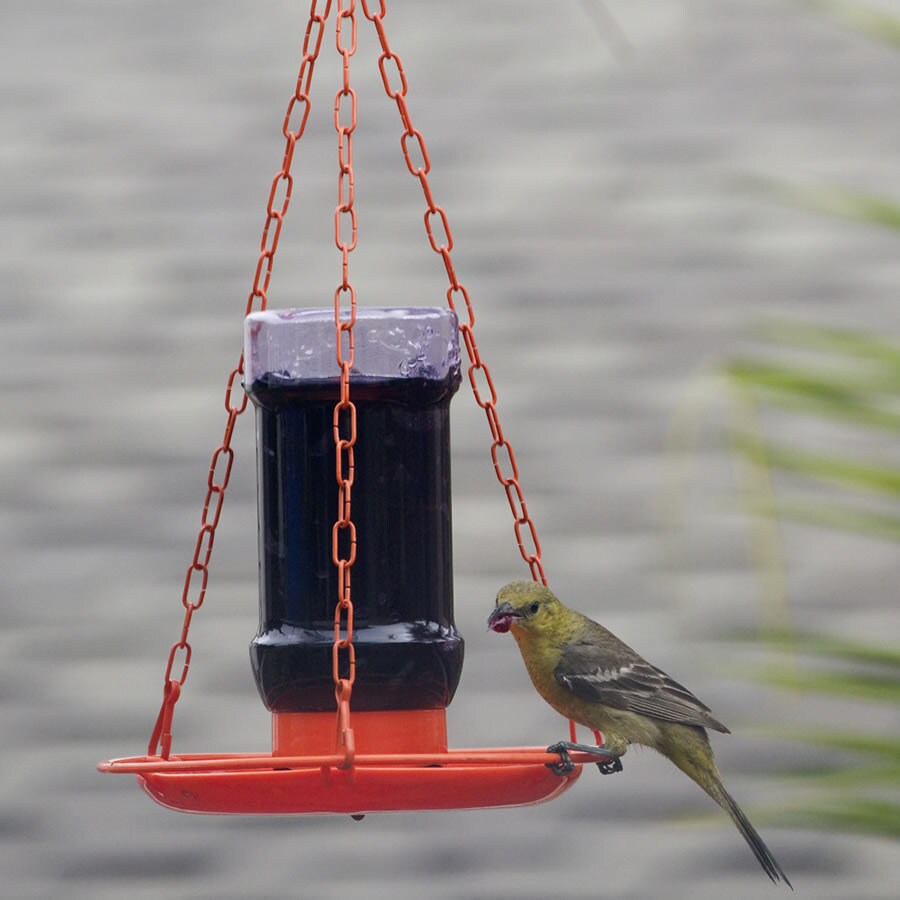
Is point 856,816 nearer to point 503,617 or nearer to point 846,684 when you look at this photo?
point 846,684

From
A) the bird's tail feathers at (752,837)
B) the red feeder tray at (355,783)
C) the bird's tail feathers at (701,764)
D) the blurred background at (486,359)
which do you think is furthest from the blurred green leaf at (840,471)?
the blurred background at (486,359)

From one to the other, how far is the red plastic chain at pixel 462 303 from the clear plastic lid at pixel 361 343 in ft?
0.18

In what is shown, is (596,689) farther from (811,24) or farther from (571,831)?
(811,24)

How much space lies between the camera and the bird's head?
279 cm

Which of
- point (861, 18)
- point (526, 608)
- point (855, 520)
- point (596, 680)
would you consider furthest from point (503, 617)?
point (861, 18)

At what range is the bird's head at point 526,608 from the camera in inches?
110

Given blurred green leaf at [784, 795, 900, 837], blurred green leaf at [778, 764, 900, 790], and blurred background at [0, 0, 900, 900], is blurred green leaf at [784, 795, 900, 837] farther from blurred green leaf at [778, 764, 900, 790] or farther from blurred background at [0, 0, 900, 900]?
blurred background at [0, 0, 900, 900]

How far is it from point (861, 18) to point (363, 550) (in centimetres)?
100

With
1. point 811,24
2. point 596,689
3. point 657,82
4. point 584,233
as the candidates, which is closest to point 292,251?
point 584,233

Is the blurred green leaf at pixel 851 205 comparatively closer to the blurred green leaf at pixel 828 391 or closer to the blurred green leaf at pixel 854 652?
the blurred green leaf at pixel 828 391

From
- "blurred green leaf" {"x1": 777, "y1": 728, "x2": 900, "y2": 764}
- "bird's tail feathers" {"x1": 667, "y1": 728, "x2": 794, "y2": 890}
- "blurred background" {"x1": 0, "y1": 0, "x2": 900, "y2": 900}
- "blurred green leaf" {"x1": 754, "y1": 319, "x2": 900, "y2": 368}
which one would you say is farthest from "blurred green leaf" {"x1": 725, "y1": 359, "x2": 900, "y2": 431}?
"blurred background" {"x1": 0, "y1": 0, "x2": 900, "y2": 900}

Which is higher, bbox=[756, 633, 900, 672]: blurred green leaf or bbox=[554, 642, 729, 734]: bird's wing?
bbox=[756, 633, 900, 672]: blurred green leaf

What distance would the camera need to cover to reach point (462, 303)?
4426 millimetres

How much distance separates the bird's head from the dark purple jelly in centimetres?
17
